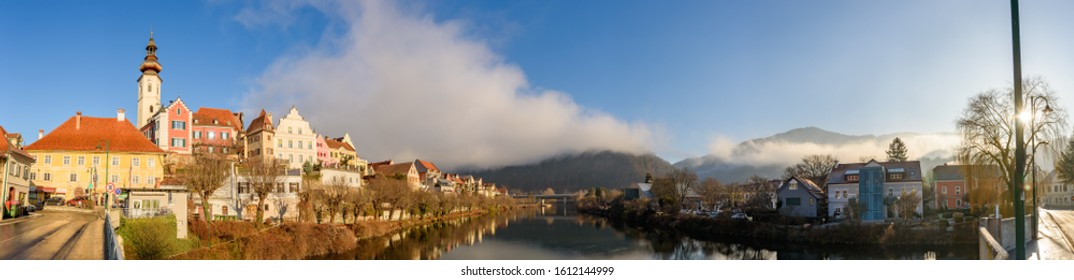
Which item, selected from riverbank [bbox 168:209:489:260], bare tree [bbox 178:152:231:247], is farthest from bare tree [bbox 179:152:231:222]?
riverbank [bbox 168:209:489:260]

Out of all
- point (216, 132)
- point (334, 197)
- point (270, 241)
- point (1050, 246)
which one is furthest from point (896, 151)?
point (216, 132)

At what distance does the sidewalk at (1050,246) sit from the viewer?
10.7 m

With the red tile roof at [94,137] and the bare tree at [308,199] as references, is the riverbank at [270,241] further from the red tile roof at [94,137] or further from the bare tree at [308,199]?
the red tile roof at [94,137]

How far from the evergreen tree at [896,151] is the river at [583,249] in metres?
14.3

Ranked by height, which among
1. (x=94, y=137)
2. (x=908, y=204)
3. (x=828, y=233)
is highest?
(x=94, y=137)

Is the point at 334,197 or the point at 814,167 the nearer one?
the point at 334,197

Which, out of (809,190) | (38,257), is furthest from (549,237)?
(38,257)

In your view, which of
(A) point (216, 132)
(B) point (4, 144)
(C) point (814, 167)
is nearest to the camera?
(B) point (4, 144)

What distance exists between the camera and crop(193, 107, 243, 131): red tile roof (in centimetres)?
3316

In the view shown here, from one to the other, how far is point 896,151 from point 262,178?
112ft

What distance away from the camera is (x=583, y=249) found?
24.8m

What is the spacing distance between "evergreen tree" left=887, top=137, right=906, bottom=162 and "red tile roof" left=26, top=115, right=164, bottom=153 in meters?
38.1

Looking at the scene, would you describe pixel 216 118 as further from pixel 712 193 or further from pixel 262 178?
pixel 712 193

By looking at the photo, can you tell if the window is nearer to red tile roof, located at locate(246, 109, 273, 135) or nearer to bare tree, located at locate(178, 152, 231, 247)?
red tile roof, located at locate(246, 109, 273, 135)
